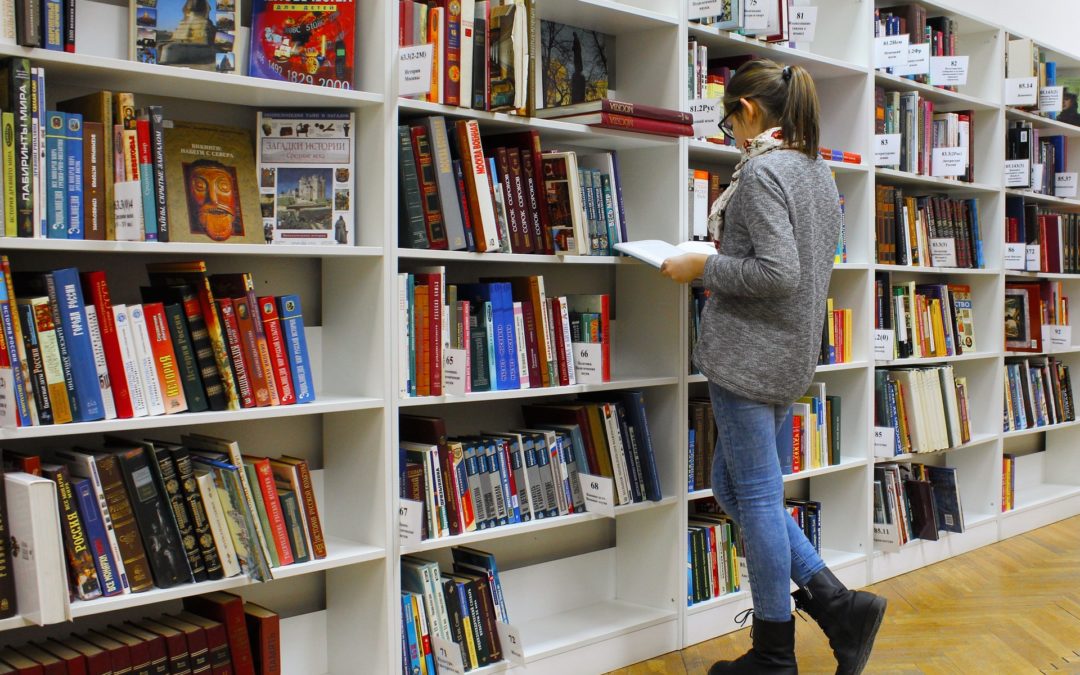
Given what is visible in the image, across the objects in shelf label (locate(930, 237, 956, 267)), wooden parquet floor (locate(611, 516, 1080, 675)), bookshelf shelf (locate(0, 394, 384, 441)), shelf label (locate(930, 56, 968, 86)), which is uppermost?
shelf label (locate(930, 56, 968, 86))

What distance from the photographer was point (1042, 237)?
4.63 metres

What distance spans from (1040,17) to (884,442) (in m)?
2.89

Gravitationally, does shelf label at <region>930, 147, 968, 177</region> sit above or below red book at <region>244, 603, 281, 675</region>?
above

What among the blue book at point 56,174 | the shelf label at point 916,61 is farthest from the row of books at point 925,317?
the blue book at point 56,174

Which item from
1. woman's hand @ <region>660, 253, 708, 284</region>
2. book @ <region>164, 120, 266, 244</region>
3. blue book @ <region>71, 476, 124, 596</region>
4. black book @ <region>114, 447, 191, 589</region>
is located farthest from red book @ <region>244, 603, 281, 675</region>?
woman's hand @ <region>660, 253, 708, 284</region>

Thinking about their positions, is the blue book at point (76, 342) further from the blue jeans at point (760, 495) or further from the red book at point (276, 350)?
the blue jeans at point (760, 495)

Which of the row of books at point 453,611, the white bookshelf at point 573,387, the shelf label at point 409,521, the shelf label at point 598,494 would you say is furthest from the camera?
the shelf label at point 598,494

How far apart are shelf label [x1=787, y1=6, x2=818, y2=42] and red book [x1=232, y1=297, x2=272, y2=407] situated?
2.02 metres

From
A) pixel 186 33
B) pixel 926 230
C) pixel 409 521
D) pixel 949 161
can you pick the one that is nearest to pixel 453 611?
pixel 409 521

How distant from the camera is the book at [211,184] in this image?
7.01 feet

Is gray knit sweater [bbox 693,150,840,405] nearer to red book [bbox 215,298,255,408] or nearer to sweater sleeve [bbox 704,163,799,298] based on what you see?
sweater sleeve [bbox 704,163,799,298]

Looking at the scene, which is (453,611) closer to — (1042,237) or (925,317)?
(925,317)

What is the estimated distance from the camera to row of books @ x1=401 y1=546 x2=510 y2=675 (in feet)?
7.84

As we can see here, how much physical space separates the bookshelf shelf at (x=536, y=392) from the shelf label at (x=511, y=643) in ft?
1.79
